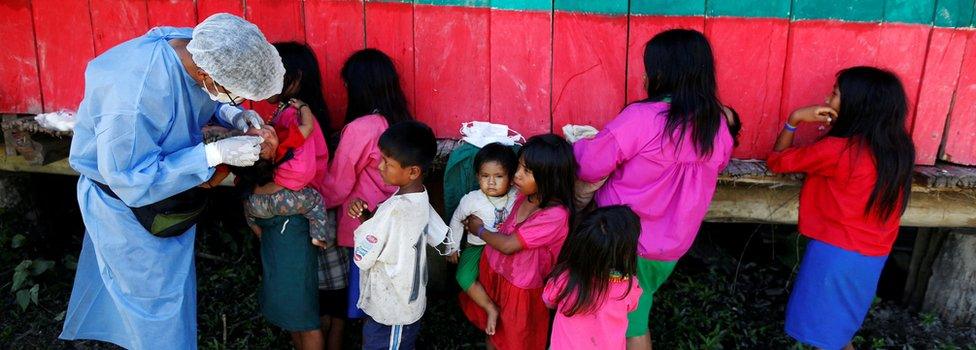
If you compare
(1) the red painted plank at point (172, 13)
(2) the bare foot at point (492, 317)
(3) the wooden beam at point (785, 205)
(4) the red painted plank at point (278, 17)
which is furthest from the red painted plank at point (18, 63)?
(3) the wooden beam at point (785, 205)

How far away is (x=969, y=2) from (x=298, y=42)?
2850 millimetres

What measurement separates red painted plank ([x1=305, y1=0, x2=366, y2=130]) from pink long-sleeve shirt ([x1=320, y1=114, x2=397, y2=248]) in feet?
1.50

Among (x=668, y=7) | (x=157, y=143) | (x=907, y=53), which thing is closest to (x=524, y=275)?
(x=668, y=7)

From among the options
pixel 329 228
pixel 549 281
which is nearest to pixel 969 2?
pixel 549 281

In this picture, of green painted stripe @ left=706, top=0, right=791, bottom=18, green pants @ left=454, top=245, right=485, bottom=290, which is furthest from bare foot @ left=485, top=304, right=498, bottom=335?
green painted stripe @ left=706, top=0, right=791, bottom=18

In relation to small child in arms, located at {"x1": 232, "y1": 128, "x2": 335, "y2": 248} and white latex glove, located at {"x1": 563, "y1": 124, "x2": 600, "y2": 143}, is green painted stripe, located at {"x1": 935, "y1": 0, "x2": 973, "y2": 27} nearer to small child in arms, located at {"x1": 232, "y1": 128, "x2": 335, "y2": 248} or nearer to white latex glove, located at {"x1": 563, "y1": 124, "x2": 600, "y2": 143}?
white latex glove, located at {"x1": 563, "y1": 124, "x2": 600, "y2": 143}

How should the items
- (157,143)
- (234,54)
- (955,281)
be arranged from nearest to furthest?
(234,54)
(157,143)
(955,281)

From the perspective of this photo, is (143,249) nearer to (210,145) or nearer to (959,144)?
(210,145)

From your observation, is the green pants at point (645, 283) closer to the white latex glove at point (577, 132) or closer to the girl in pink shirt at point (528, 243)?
the girl in pink shirt at point (528, 243)

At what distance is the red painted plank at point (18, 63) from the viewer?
3301 millimetres

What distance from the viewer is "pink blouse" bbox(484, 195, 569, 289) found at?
9.12 ft

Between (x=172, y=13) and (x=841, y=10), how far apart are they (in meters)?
2.92

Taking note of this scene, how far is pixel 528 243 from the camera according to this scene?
2793 millimetres

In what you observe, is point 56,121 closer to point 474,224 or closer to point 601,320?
point 474,224
